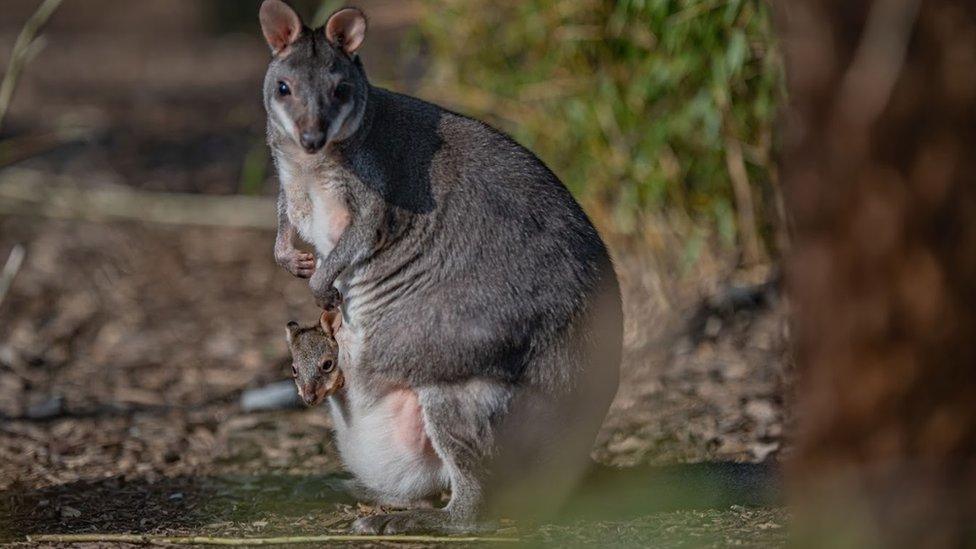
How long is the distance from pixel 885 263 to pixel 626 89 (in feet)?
13.3

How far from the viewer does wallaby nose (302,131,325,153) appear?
4234 mm

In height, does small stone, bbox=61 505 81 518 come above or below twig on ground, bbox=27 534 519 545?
below

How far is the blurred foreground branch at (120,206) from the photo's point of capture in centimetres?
882

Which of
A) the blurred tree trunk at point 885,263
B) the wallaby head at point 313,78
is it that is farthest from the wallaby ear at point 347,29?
the blurred tree trunk at point 885,263

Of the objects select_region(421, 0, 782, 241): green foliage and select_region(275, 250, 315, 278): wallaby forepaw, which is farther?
select_region(421, 0, 782, 241): green foliage

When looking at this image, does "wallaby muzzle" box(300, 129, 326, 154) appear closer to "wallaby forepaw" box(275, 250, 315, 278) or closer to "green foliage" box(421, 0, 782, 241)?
"wallaby forepaw" box(275, 250, 315, 278)

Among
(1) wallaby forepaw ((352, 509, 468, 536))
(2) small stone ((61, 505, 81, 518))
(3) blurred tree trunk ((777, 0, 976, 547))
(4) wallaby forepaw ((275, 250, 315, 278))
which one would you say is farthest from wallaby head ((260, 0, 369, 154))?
(3) blurred tree trunk ((777, 0, 976, 547))

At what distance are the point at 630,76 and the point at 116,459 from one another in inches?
118

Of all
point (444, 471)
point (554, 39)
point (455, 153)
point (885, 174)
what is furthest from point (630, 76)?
point (885, 174)

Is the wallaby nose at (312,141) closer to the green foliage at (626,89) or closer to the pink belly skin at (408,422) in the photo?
the pink belly skin at (408,422)

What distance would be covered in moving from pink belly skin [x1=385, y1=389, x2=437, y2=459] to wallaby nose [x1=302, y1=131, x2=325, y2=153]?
80 centimetres

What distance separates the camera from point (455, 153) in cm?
461

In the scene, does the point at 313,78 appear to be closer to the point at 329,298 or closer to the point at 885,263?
the point at 329,298

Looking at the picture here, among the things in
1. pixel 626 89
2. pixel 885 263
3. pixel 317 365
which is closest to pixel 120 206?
pixel 626 89
